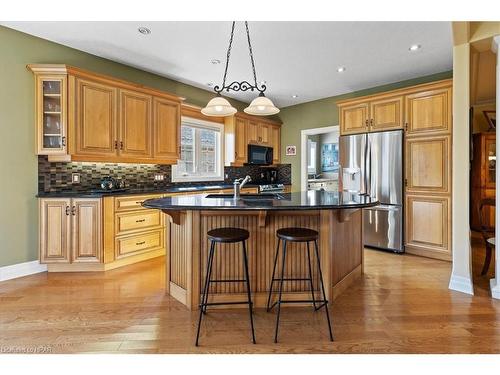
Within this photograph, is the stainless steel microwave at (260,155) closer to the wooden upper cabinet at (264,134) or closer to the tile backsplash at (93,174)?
the wooden upper cabinet at (264,134)

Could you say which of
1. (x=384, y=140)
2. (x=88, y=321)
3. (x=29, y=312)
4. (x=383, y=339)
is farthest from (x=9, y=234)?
(x=384, y=140)

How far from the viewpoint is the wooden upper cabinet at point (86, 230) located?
332 centimetres

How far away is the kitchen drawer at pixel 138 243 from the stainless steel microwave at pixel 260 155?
8.21ft

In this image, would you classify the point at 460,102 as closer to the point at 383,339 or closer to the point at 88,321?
the point at 383,339

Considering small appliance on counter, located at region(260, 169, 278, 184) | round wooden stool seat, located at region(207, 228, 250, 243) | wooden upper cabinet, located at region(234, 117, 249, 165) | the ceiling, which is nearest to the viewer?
round wooden stool seat, located at region(207, 228, 250, 243)

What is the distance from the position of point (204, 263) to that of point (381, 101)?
350 cm

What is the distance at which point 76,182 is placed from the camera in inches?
145

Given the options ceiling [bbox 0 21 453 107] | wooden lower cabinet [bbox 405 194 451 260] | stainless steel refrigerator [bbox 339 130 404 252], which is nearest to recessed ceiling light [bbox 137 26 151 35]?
ceiling [bbox 0 21 453 107]

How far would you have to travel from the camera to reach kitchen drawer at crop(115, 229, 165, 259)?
3.57 m

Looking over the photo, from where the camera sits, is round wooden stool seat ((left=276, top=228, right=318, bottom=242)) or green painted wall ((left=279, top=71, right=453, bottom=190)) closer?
round wooden stool seat ((left=276, top=228, right=318, bottom=242))

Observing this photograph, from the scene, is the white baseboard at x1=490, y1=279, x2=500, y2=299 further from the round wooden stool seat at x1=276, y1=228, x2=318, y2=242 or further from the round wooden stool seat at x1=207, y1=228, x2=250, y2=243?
the round wooden stool seat at x1=207, y1=228, x2=250, y2=243

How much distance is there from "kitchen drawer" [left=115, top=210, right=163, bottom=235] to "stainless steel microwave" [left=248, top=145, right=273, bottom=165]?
2.42m
